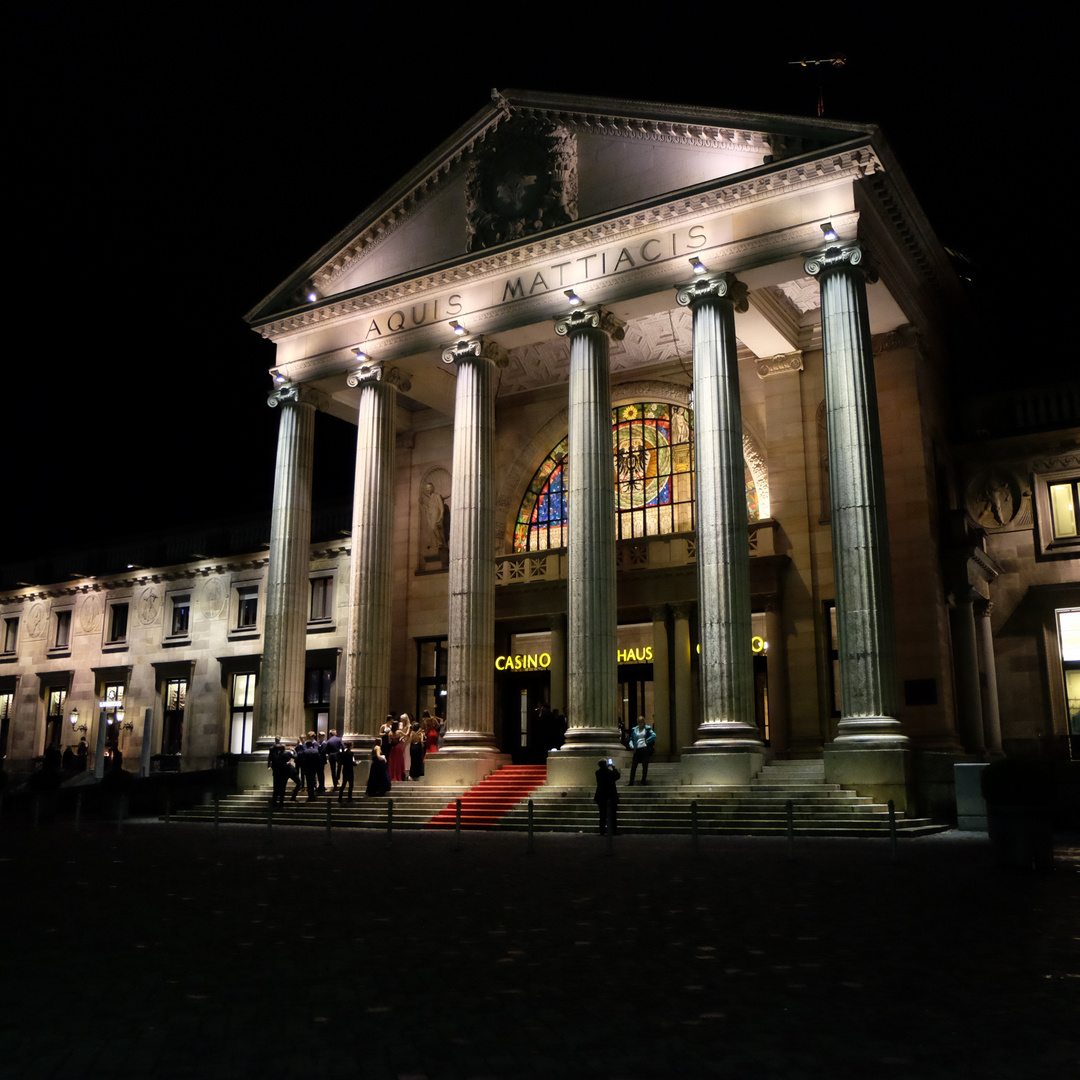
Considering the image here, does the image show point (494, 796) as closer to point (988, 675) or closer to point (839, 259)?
point (988, 675)

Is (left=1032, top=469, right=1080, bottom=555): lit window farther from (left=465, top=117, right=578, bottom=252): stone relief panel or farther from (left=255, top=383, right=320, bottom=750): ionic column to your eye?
(left=255, top=383, right=320, bottom=750): ionic column

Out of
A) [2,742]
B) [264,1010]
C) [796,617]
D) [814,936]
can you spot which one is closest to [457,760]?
[796,617]

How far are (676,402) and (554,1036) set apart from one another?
3041cm

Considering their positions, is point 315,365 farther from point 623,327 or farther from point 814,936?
point 814,936

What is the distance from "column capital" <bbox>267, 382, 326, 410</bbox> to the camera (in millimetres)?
34219

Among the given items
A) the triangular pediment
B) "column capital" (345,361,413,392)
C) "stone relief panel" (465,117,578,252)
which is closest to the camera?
the triangular pediment

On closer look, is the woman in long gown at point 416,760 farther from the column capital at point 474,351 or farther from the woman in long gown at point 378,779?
the column capital at point 474,351

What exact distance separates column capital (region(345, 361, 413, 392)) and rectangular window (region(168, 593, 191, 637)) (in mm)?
17638

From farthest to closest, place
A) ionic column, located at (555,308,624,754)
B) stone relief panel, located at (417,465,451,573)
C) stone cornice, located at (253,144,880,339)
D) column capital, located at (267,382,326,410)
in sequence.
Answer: stone relief panel, located at (417,465,451,573)
column capital, located at (267,382,326,410)
ionic column, located at (555,308,624,754)
stone cornice, located at (253,144,880,339)

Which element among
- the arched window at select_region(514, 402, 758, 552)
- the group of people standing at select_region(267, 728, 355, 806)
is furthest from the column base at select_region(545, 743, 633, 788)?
the arched window at select_region(514, 402, 758, 552)

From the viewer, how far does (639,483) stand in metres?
35.5

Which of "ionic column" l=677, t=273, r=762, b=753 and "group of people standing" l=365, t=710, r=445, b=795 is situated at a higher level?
"ionic column" l=677, t=273, r=762, b=753

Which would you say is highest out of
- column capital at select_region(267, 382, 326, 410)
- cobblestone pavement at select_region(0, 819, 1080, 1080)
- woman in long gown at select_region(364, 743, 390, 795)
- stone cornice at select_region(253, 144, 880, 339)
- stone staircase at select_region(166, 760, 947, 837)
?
stone cornice at select_region(253, 144, 880, 339)

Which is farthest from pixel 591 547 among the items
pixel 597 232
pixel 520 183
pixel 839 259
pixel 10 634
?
pixel 10 634
